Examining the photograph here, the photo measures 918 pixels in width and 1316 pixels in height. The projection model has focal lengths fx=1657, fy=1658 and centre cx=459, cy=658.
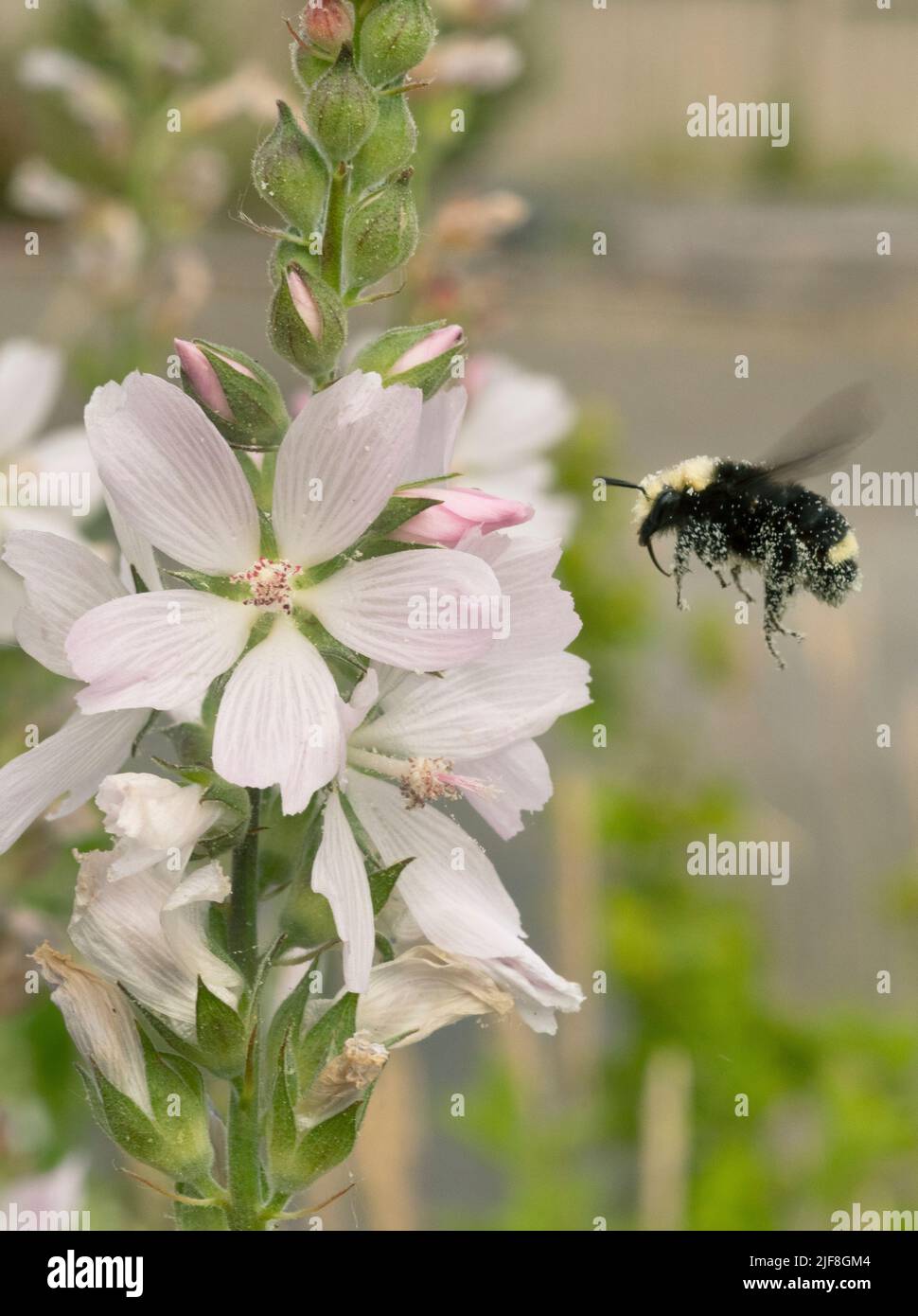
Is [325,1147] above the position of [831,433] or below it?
below

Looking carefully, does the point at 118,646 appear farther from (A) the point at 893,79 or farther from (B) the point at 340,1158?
(A) the point at 893,79

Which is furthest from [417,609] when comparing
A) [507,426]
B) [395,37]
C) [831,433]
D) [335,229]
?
[507,426]

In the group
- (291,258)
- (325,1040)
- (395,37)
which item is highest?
(395,37)

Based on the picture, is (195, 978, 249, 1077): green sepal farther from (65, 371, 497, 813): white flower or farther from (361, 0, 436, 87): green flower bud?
(361, 0, 436, 87): green flower bud

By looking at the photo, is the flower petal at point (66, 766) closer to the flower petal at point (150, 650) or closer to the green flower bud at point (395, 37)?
the flower petal at point (150, 650)

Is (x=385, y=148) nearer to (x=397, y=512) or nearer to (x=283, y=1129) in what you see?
(x=397, y=512)

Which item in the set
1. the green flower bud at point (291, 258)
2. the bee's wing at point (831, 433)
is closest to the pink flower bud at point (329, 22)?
the green flower bud at point (291, 258)

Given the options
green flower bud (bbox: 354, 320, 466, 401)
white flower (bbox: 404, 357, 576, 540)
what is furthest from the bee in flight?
green flower bud (bbox: 354, 320, 466, 401)
